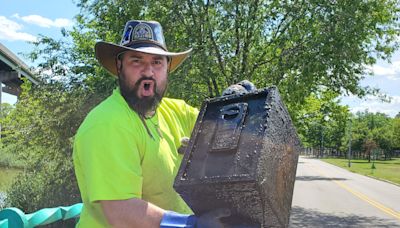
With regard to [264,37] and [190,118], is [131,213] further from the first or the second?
[264,37]

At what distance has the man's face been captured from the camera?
2.21 metres

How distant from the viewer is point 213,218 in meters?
1.77

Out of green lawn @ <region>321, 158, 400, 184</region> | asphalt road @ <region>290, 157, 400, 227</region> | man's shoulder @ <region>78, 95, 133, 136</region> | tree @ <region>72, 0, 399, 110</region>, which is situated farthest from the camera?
green lawn @ <region>321, 158, 400, 184</region>

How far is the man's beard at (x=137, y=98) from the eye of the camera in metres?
2.21

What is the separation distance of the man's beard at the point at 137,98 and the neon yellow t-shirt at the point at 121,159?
4 cm

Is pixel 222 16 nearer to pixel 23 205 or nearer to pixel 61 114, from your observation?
pixel 61 114

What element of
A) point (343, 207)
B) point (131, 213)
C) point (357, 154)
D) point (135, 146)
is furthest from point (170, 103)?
point (357, 154)

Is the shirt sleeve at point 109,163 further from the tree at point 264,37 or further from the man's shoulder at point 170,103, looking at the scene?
the tree at point 264,37

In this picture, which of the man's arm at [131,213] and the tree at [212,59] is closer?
the man's arm at [131,213]

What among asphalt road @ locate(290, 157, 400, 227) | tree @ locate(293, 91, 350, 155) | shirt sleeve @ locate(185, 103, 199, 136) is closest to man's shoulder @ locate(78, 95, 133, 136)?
shirt sleeve @ locate(185, 103, 199, 136)

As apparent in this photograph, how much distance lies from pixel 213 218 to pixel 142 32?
0.96m

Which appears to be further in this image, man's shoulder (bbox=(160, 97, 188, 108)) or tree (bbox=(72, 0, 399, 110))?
tree (bbox=(72, 0, 399, 110))

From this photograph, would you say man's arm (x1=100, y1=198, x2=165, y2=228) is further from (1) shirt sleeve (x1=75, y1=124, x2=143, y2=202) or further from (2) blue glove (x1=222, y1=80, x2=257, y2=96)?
(2) blue glove (x1=222, y1=80, x2=257, y2=96)

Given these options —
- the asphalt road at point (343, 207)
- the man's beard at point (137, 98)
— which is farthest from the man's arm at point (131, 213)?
the asphalt road at point (343, 207)
